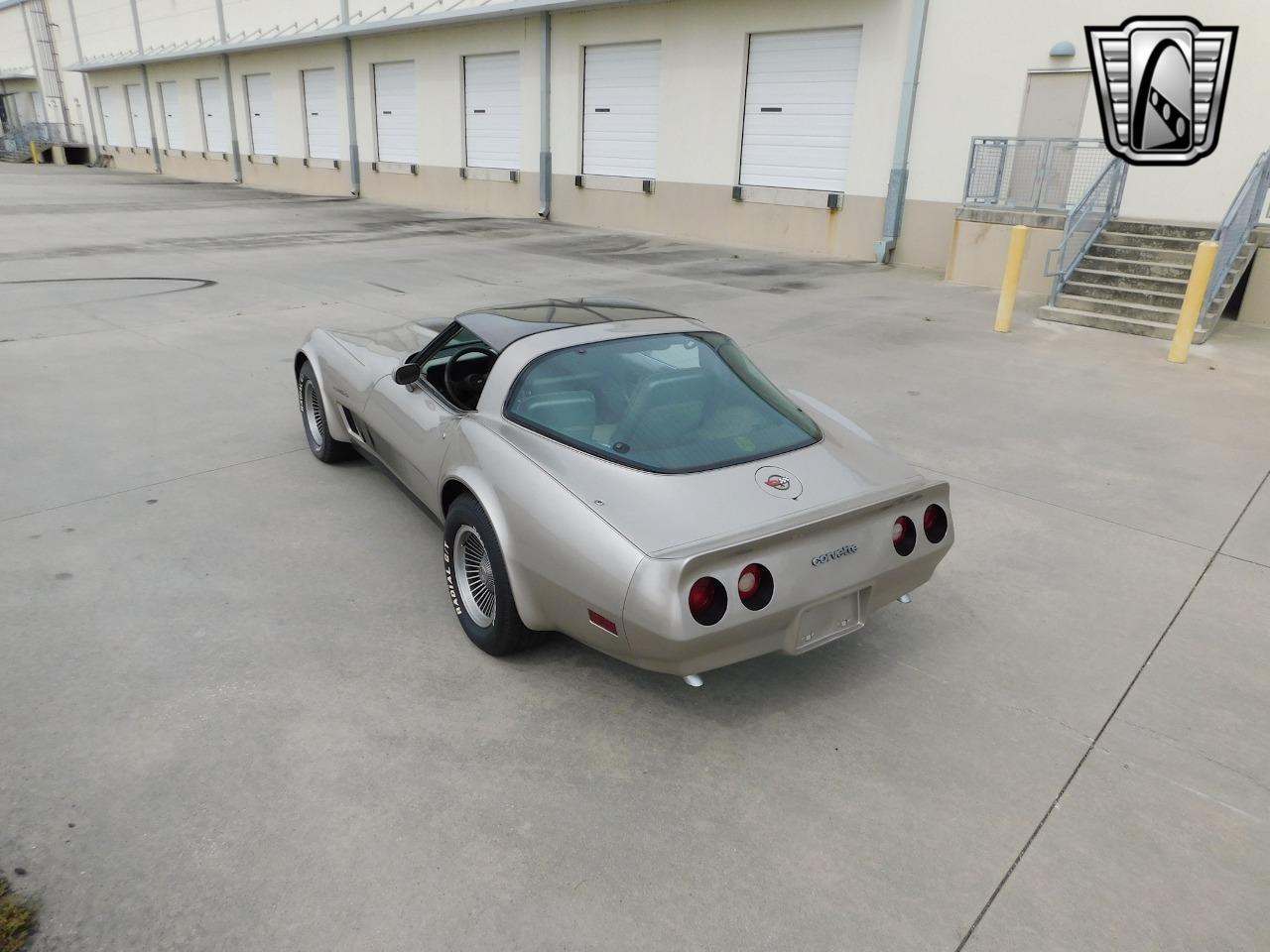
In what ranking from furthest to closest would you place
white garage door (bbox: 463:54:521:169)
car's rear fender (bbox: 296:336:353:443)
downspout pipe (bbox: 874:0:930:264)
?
white garage door (bbox: 463:54:521:169) < downspout pipe (bbox: 874:0:930:264) < car's rear fender (bbox: 296:336:353:443)

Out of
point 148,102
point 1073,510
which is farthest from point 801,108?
point 148,102

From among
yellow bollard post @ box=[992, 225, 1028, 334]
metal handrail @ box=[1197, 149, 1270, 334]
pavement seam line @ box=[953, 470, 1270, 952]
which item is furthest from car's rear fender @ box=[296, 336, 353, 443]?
metal handrail @ box=[1197, 149, 1270, 334]

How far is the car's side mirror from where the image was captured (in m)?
4.26

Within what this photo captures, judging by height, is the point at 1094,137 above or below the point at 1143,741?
above

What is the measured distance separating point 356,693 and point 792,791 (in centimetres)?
167

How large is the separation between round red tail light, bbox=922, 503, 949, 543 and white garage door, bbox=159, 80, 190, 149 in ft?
139

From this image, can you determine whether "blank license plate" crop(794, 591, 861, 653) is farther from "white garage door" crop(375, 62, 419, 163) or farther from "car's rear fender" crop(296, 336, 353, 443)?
"white garage door" crop(375, 62, 419, 163)

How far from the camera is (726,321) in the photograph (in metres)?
10.2

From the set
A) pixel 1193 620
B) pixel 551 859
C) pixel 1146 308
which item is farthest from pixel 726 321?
pixel 551 859

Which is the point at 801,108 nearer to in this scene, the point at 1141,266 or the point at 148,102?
the point at 1141,266

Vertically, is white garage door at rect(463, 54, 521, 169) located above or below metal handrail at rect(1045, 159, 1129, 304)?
above

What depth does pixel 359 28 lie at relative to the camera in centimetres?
2481

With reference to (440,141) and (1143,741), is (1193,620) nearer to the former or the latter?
(1143,741)

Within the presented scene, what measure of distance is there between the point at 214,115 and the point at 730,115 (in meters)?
26.7
